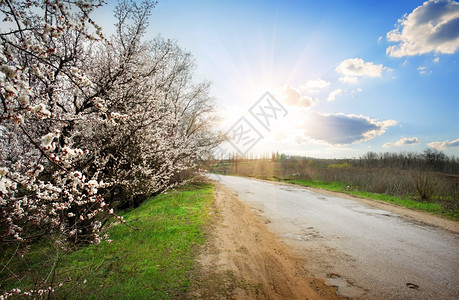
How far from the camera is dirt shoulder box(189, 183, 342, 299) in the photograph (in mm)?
3848

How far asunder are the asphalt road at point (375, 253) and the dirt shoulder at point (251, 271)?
15.2 inches

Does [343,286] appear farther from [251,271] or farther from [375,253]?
[375,253]

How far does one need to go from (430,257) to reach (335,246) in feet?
7.10

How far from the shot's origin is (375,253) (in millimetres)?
5707

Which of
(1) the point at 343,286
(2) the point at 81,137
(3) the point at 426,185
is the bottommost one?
(1) the point at 343,286

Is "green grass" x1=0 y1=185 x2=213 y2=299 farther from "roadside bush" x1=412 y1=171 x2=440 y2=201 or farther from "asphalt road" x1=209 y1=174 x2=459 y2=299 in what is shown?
"roadside bush" x1=412 y1=171 x2=440 y2=201

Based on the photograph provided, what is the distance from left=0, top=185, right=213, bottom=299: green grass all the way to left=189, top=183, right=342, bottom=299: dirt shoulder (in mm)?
389

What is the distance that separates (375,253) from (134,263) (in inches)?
228

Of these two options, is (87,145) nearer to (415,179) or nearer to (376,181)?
(415,179)

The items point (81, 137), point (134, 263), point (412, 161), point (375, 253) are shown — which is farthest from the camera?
point (412, 161)

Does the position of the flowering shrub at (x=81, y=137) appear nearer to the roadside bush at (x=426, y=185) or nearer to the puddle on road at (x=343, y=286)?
the puddle on road at (x=343, y=286)

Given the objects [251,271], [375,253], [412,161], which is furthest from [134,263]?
[412,161]

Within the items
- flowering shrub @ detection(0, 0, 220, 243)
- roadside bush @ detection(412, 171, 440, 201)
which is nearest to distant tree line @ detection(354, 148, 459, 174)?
roadside bush @ detection(412, 171, 440, 201)

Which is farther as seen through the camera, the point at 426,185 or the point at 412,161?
the point at 412,161
